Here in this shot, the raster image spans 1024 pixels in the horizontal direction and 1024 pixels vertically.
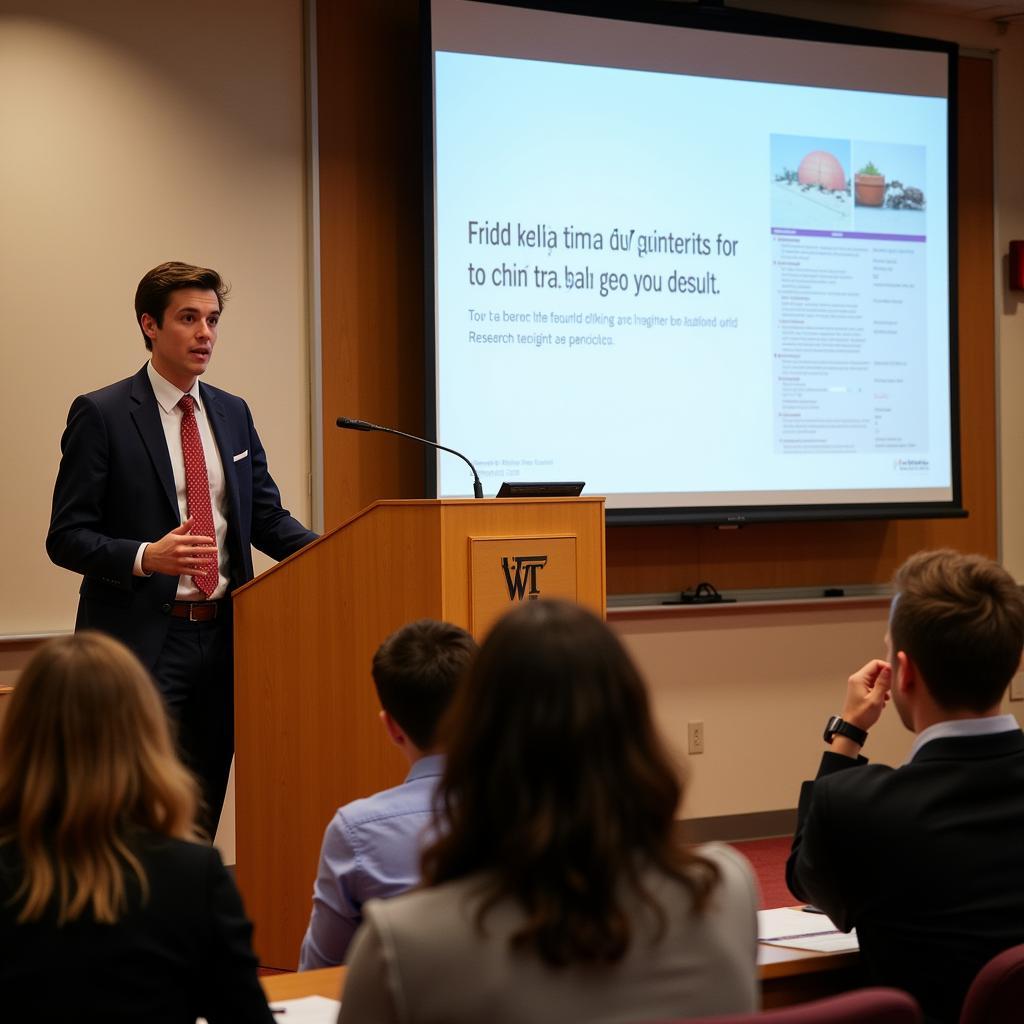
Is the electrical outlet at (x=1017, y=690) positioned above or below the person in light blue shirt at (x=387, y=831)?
below

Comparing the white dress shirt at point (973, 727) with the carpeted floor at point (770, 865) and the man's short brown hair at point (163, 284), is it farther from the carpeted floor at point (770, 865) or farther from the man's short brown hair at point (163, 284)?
the carpeted floor at point (770, 865)

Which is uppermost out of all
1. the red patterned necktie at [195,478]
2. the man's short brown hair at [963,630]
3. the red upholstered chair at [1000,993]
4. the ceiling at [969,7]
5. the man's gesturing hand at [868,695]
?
the ceiling at [969,7]

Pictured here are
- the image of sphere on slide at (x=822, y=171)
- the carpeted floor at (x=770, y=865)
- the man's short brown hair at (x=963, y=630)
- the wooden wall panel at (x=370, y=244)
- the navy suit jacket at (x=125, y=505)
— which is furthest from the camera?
the image of sphere on slide at (x=822, y=171)

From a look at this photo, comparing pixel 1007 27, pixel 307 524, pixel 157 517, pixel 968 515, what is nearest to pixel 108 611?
pixel 157 517

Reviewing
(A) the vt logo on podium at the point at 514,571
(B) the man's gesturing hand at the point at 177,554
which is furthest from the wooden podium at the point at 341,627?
(B) the man's gesturing hand at the point at 177,554

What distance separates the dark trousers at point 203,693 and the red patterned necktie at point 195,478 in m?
0.11

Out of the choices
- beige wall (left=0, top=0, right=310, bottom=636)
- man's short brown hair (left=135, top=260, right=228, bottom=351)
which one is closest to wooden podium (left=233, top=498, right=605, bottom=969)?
man's short brown hair (left=135, top=260, right=228, bottom=351)

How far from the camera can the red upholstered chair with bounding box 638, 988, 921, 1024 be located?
1.15 m

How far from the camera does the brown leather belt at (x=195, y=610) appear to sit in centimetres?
333

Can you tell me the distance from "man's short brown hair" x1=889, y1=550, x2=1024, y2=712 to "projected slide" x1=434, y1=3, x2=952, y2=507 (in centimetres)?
312

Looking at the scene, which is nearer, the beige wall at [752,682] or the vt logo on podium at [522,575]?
the vt logo on podium at [522,575]

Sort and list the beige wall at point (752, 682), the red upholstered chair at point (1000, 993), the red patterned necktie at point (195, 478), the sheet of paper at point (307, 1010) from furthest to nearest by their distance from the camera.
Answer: the beige wall at point (752, 682)
the red patterned necktie at point (195, 478)
the sheet of paper at point (307, 1010)
the red upholstered chair at point (1000, 993)

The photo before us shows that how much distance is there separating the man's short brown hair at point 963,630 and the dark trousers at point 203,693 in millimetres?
1917

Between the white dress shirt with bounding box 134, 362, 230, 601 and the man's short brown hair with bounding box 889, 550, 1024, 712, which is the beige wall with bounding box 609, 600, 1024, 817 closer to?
the white dress shirt with bounding box 134, 362, 230, 601
